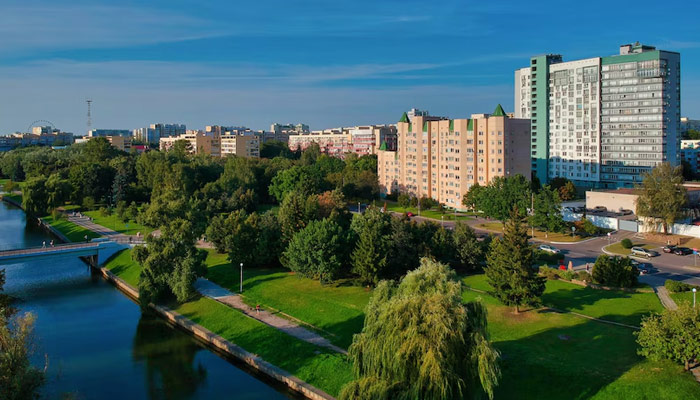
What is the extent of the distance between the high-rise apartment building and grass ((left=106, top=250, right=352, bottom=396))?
5493cm

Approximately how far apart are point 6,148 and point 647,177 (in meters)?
179

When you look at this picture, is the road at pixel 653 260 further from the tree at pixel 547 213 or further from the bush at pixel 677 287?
the tree at pixel 547 213

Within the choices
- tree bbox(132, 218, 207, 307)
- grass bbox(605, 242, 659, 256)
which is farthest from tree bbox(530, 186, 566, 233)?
tree bbox(132, 218, 207, 307)

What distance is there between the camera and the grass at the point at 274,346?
21703 millimetres

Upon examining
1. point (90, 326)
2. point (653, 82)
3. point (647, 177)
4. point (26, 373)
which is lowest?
point (90, 326)

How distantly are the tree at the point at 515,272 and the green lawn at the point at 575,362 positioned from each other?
792mm

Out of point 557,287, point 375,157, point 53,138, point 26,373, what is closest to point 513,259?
point 557,287

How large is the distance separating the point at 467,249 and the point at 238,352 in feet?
49.1

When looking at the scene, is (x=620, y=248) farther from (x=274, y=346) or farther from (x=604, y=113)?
(x=604, y=113)

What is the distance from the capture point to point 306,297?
30.6m

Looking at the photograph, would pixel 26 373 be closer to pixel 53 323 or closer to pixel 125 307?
pixel 53 323

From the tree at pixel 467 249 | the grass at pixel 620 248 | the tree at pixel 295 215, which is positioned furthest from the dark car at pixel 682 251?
the tree at pixel 295 215

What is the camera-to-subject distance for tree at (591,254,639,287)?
29203 millimetres

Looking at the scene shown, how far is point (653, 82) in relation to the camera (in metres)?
68.8
